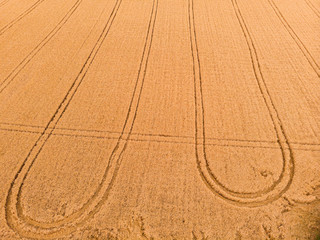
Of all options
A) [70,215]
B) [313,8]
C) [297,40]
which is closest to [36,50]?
[70,215]

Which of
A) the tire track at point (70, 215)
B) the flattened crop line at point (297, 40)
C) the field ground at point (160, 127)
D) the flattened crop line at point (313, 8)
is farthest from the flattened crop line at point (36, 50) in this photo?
the flattened crop line at point (313, 8)

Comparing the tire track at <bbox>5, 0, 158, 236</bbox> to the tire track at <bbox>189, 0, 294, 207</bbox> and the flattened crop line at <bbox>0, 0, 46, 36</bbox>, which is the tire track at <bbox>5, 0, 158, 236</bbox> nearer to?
the tire track at <bbox>189, 0, 294, 207</bbox>

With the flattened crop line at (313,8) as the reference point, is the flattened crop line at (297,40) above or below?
below

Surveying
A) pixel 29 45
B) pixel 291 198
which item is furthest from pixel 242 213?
pixel 29 45

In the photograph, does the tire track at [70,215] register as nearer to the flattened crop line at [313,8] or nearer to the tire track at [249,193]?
the tire track at [249,193]

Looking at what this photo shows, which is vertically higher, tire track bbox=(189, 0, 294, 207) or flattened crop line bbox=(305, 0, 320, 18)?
flattened crop line bbox=(305, 0, 320, 18)

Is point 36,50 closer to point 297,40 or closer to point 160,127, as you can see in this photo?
point 160,127

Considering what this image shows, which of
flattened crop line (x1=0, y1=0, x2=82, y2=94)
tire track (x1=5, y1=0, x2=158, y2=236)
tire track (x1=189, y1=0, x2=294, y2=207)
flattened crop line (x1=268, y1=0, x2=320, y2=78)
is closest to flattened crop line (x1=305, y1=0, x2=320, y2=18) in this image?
flattened crop line (x1=268, y1=0, x2=320, y2=78)
